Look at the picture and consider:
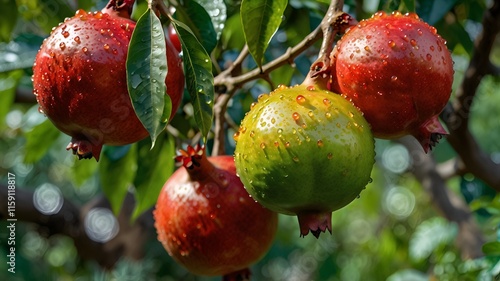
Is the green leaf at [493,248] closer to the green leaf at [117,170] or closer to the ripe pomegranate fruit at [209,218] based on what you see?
the ripe pomegranate fruit at [209,218]

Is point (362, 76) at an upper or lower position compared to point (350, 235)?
upper

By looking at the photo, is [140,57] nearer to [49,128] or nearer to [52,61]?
[52,61]

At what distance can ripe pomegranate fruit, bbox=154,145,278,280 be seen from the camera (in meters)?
1.11

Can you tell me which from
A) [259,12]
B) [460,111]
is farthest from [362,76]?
[460,111]

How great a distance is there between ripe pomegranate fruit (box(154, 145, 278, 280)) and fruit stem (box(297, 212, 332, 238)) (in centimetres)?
21

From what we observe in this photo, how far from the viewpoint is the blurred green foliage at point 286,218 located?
1530mm

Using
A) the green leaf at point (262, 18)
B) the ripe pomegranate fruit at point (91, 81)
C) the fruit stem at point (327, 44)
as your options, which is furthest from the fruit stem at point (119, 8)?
the fruit stem at point (327, 44)

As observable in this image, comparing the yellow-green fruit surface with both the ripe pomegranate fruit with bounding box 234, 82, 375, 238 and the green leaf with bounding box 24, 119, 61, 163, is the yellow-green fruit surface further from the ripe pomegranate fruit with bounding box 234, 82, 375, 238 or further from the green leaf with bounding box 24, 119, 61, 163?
the green leaf with bounding box 24, 119, 61, 163

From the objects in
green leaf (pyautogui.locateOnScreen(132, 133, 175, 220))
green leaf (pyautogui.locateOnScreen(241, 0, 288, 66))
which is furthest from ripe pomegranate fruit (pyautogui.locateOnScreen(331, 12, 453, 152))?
green leaf (pyautogui.locateOnScreen(132, 133, 175, 220))

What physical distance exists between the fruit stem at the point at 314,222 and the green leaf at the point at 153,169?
0.62 metres

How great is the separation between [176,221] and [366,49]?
396 millimetres

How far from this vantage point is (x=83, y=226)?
2592 mm

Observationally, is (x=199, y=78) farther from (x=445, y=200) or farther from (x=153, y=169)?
(x=445, y=200)

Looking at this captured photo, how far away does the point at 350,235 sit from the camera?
17.2 ft
